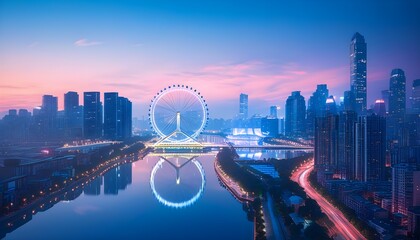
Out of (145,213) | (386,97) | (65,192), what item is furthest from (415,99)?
(65,192)

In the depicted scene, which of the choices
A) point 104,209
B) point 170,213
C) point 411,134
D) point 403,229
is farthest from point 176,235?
point 411,134

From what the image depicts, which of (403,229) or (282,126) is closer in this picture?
(403,229)

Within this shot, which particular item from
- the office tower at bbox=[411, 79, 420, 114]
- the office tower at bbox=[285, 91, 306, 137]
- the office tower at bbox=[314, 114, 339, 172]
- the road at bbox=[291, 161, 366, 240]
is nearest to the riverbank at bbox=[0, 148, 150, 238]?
the road at bbox=[291, 161, 366, 240]

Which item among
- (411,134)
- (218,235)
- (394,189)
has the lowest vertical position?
(218,235)

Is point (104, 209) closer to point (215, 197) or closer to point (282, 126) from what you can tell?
point (215, 197)

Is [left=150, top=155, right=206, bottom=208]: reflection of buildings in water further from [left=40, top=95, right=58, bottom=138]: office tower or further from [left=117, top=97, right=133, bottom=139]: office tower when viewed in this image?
[left=117, top=97, right=133, bottom=139]: office tower

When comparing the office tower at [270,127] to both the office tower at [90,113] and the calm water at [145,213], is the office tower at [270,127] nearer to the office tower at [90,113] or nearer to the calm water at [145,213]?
the office tower at [90,113]
